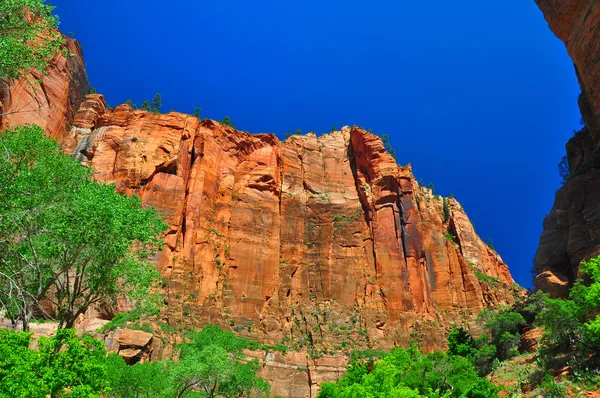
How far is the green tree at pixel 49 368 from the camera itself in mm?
13188

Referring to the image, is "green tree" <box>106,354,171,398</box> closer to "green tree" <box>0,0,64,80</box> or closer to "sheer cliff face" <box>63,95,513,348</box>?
"green tree" <box>0,0,64,80</box>

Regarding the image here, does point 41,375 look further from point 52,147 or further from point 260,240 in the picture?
point 260,240

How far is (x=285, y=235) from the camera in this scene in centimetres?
7656

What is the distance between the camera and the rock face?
5844 centimetres

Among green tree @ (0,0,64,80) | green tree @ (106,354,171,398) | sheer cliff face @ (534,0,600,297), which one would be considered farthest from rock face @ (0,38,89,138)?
sheer cliff face @ (534,0,600,297)

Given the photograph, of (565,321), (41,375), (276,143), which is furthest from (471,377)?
(276,143)

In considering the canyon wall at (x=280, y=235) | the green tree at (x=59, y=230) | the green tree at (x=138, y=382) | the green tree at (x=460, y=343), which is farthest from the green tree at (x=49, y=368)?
the green tree at (x=460, y=343)

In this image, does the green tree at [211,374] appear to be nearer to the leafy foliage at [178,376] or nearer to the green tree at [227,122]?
the leafy foliage at [178,376]

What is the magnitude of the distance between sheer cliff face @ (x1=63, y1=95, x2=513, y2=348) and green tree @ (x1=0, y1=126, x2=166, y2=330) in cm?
3847

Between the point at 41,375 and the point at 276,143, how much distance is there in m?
72.4

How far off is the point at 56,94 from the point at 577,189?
7023 cm

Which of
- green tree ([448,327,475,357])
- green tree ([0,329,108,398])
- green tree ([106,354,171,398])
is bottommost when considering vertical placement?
green tree ([0,329,108,398])

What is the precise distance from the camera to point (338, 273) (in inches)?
2913

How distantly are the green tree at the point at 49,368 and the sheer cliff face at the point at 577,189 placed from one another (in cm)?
4091
